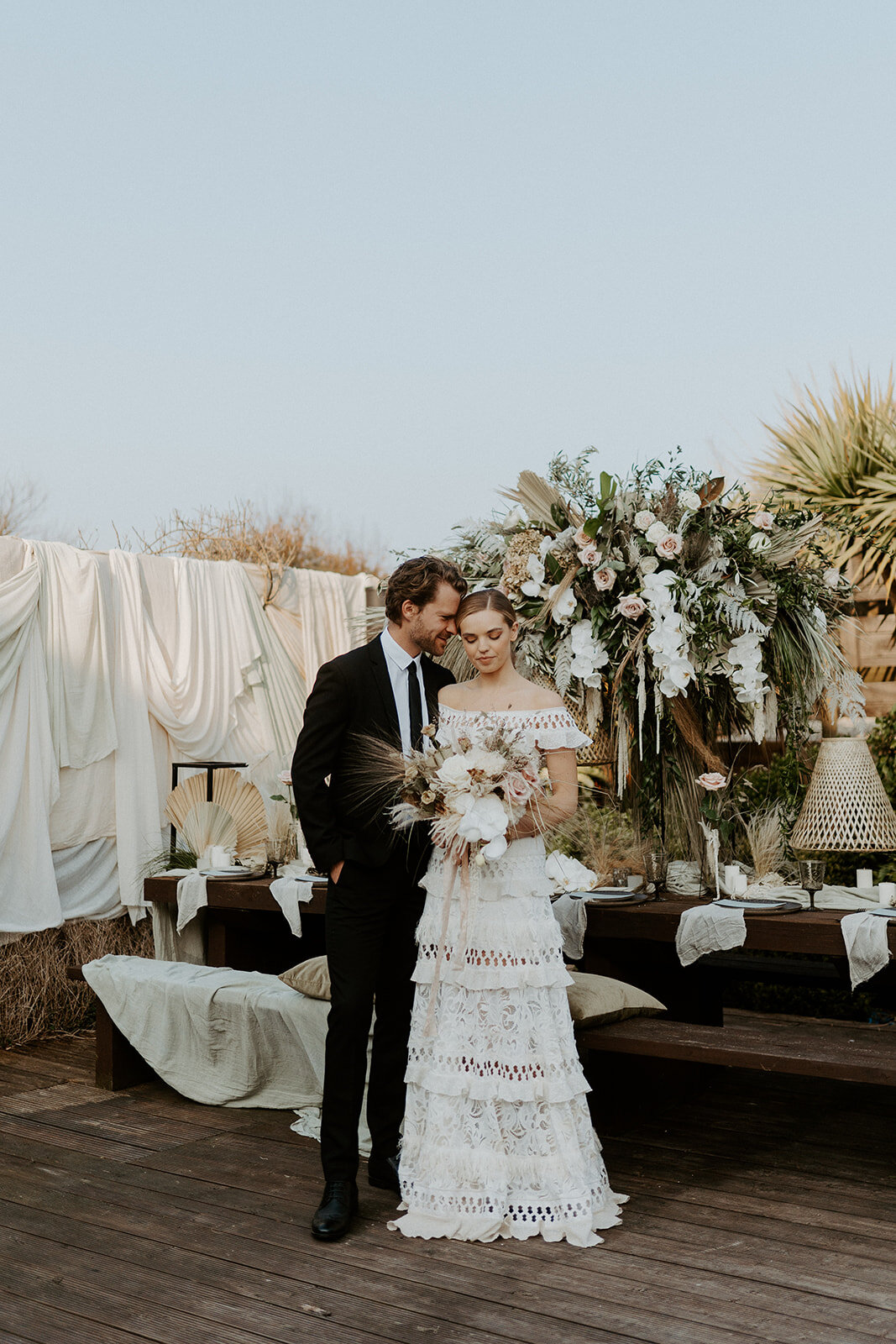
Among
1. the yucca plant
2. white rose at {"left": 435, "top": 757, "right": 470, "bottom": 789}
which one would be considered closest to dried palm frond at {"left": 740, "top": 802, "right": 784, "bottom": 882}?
white rose at {"left": 435, "top": 757, "right": 470, "bottom": 789}

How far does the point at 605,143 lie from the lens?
7664mm

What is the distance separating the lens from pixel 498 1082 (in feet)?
10.2

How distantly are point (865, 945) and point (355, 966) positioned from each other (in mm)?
1504

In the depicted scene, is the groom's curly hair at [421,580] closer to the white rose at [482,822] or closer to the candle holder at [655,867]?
the white rose at [482,822]

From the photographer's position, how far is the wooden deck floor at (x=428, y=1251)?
8.62 ft

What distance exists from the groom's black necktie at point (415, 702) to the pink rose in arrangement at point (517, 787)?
1.53ft

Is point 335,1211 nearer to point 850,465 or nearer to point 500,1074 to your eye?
point 500,1074

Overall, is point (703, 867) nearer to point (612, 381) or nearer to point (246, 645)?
point (246, 645)

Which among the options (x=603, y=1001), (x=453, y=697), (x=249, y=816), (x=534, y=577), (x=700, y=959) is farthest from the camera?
(x=249, y=816)

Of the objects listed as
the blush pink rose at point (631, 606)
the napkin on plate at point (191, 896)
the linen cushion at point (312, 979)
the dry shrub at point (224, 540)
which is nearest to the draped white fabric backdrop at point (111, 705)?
the dry shrub at point (224, 540)

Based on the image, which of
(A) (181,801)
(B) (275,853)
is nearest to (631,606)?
(B) (275,853)

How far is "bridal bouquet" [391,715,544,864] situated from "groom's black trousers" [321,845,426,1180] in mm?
277

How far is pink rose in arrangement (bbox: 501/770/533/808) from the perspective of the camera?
9.87 ft

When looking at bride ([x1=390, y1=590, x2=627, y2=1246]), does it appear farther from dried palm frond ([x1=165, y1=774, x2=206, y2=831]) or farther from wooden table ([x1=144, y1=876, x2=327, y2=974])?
dried palm frond ([x1=165, y1=774, x2=206, y2=831])
